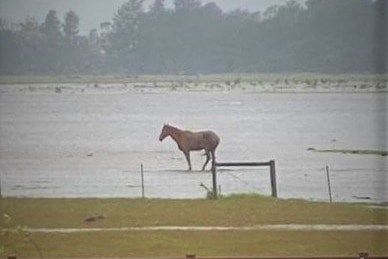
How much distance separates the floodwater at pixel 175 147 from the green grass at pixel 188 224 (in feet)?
0.19

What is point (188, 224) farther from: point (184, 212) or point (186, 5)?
point (186, 5)

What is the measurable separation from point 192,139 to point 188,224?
0.41 metres

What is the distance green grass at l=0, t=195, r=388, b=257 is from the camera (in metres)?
6.55

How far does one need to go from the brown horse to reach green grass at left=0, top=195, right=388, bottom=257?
0.26 m

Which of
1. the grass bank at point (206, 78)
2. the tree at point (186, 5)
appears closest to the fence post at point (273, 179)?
the grass bank at point (206, 78)

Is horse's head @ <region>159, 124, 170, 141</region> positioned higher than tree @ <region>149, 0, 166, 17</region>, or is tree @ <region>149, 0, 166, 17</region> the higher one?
tree @ <region>149, 0, 166, 17</region>

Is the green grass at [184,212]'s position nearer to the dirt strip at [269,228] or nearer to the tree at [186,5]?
the dirt strip at [269,228]

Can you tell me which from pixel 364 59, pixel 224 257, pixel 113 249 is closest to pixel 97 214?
pixel 113 249

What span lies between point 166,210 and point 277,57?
91 centimetres

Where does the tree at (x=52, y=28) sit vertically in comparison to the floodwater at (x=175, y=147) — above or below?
above

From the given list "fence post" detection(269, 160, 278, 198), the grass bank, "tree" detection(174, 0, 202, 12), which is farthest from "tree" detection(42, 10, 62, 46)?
"fence post" detection(269, 160, 278, 198)

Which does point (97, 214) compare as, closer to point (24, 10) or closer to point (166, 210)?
point (166, 210)

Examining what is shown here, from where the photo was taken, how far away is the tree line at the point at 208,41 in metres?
6.56

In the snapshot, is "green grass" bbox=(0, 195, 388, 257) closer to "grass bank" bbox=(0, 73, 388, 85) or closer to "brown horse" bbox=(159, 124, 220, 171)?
"brown horse" bbox=(159, 124, 220, 171)
